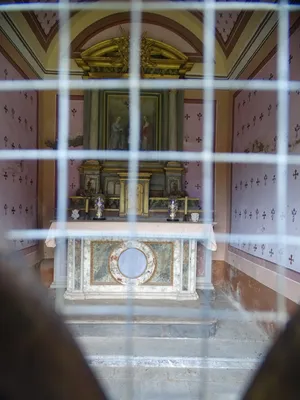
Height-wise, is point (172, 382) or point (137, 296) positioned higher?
point (137, 296)

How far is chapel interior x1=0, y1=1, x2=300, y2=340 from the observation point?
2730mm

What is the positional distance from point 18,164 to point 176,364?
7.20 ft

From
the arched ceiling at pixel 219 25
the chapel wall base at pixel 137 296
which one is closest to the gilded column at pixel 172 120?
the arched ceiling at pixel 219 25

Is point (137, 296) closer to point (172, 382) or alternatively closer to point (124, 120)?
point (172, 382)

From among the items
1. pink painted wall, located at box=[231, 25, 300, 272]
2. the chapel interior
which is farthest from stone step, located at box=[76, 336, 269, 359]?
pink painted wall, located at box=[231, 25, 300, 272]

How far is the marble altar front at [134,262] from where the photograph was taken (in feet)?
9.07

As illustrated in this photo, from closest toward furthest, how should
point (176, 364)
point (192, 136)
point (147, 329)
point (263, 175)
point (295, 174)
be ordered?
point (176, 364) → point (295, 174) → point (147, 329) → point (263, 175) → point (192, 136)

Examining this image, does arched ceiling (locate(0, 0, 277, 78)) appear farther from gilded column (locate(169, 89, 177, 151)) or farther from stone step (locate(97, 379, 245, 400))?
stone step (locate(97, 379, 245, 400))

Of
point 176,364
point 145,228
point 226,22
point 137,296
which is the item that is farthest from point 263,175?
point 226,22

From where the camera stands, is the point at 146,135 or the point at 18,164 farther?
the point at 146,135

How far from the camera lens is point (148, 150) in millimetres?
3586

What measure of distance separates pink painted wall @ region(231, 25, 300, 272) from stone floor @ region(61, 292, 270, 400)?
0.61m

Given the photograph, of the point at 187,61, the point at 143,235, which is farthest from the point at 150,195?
the point at 187,61

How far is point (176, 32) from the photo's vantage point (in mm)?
3684
